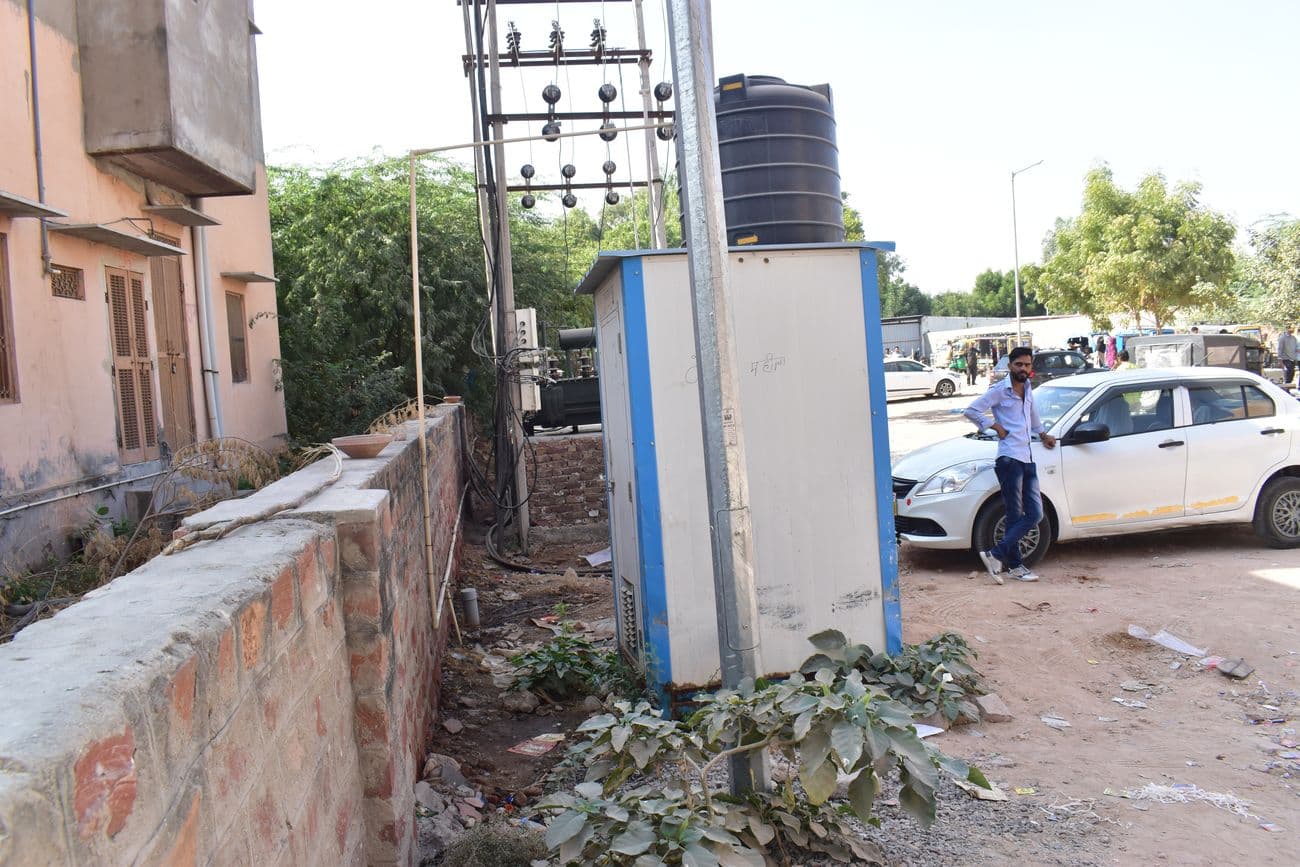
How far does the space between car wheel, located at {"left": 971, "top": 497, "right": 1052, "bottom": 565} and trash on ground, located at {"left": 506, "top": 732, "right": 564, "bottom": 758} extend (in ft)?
14.0

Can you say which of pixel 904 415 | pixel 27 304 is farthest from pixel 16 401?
pixel 904 415

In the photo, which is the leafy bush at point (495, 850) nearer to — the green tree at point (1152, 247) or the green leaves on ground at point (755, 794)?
the green leaves on ground at point (755, 794)

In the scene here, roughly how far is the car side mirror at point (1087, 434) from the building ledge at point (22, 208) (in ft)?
26.1

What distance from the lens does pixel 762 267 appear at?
4973 millimetres

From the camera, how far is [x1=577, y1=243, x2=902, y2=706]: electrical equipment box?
4.88m

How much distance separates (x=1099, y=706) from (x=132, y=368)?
8215mm

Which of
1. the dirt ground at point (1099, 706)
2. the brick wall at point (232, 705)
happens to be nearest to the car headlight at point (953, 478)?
the dirt ground at point (1099, 706)

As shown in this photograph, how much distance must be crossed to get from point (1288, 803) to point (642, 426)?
3.16 metres

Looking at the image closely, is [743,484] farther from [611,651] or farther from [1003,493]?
[1003,493]

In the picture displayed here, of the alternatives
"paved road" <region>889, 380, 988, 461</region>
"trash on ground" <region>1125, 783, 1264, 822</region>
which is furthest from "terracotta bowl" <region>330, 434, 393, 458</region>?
"paved road" <region>889, 380, 988, 461</region>

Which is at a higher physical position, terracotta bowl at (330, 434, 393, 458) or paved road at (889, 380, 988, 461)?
terracotta bowl at (330, 434, 393, 458)

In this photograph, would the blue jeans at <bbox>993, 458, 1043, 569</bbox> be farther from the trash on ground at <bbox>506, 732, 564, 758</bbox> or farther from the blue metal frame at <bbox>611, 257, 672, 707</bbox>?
the trash on ground at <bbox>506, 732, 564, 758</bbox>

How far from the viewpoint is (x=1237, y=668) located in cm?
551

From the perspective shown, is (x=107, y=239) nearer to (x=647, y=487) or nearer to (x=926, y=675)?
(x=647, y=487)
